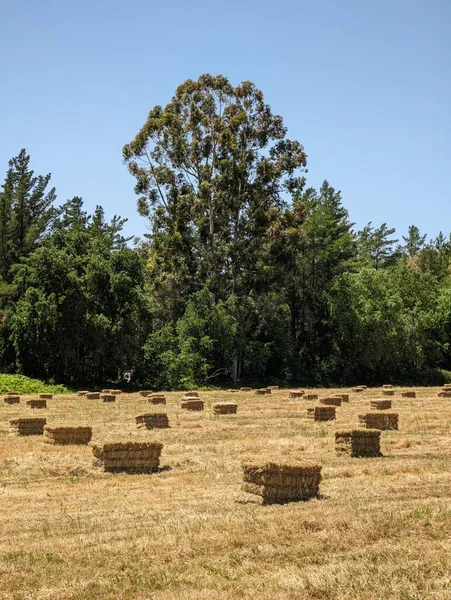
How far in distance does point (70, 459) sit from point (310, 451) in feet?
19.9

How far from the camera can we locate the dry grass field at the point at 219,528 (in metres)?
9.44

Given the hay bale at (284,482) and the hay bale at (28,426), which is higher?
the hay bale at (28,426)

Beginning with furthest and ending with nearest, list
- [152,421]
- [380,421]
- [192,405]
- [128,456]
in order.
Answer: [192,405] < [152,421] < [380,421] < [128,456]

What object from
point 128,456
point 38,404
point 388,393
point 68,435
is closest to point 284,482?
point 128,456

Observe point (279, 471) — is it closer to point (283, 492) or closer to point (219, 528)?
point (283, 492)

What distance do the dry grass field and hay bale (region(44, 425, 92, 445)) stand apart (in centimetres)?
41

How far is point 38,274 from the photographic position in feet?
172

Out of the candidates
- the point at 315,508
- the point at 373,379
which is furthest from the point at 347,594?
the point at 373,379

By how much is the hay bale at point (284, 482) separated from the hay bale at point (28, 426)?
12711 mm

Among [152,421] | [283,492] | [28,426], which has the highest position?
[152,421]

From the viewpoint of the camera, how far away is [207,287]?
59.6 m

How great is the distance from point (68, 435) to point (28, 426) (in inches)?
Result: 129

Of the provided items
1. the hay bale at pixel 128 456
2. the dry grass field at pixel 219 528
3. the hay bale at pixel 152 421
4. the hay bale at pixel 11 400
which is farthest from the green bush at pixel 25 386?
the hay bale at pixel 128 456

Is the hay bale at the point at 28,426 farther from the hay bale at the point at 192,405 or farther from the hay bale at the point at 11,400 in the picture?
the hay bale at the point at 11,400
